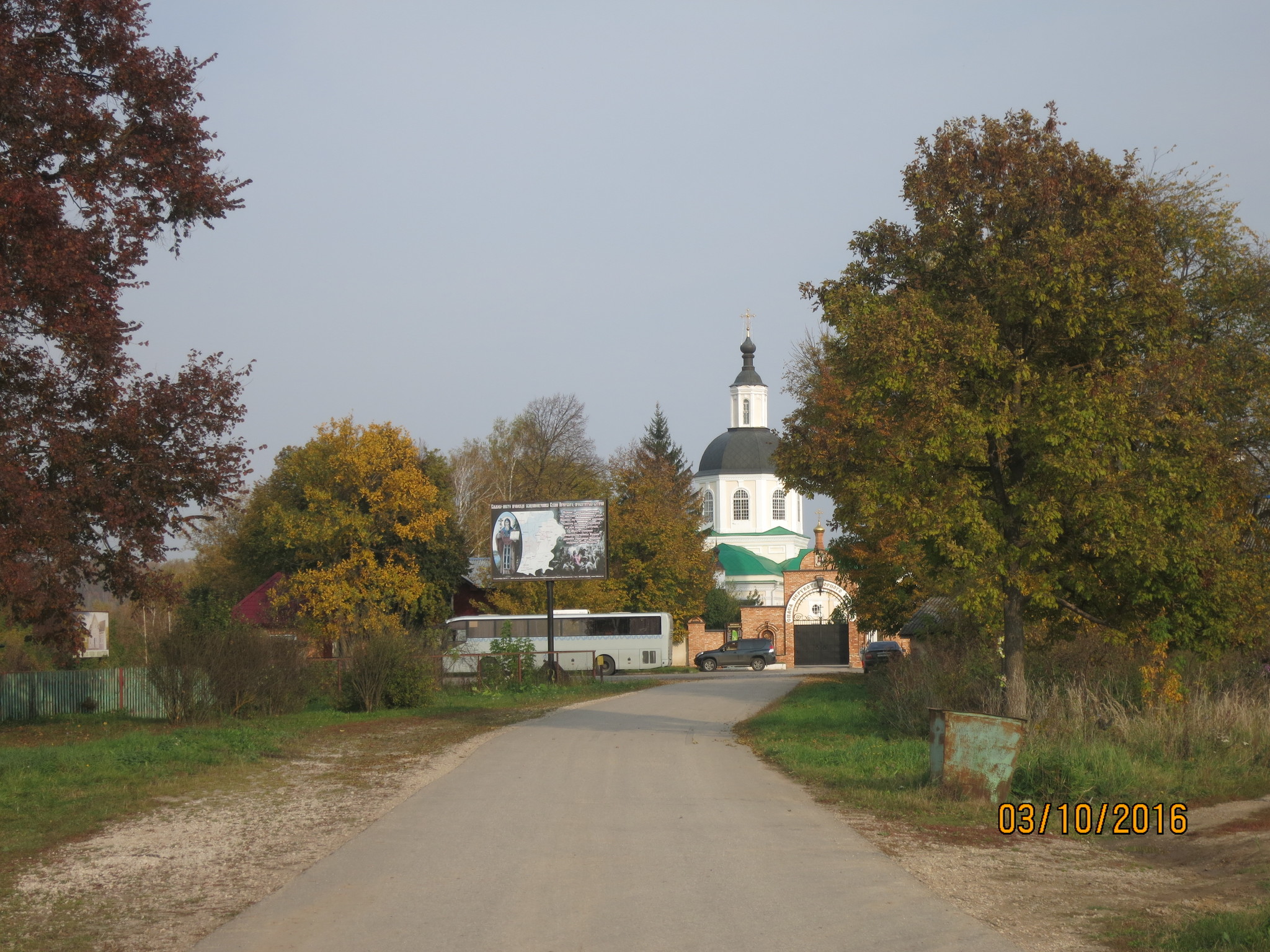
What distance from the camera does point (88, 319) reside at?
14.9 meters

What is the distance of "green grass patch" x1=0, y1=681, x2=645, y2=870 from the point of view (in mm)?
10297

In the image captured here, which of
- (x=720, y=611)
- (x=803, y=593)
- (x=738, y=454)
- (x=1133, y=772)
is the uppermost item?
(x=738, y=454)

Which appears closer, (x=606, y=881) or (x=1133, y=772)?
(x=606, y=881)

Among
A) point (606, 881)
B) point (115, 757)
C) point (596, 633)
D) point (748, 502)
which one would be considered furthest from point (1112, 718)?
point (748, 502)

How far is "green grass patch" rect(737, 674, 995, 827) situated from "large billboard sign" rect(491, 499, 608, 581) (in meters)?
9.58

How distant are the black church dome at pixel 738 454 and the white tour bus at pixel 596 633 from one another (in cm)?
3789

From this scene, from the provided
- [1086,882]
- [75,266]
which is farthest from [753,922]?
[75,266]

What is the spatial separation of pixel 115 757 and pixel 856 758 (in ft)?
30.8

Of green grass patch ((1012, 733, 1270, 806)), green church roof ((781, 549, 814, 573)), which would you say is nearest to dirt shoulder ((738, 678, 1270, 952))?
green grass patch ((1012, 733, 1270, 806))

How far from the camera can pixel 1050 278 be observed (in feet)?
43.9

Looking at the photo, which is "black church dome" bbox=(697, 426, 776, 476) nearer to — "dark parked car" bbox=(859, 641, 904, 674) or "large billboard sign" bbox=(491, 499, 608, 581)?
"dark parked car" bbox=(859, 641, 904, 674)

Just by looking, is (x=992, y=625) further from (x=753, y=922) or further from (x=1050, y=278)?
(x=753, y=922)

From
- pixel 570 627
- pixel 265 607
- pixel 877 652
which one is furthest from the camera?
pixel 265 607

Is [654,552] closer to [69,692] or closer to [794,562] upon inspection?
[794,562]
